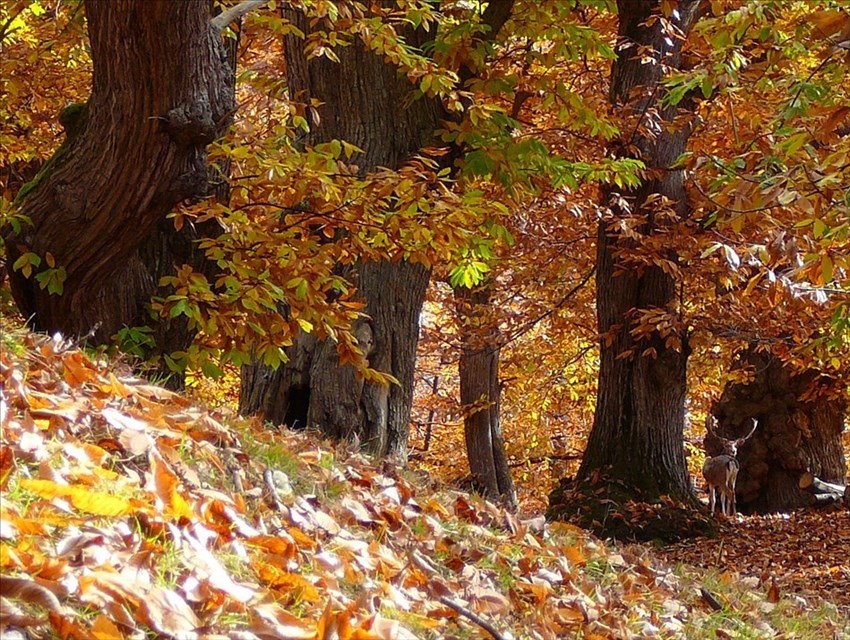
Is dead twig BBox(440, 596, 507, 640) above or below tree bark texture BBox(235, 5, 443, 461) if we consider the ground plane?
below

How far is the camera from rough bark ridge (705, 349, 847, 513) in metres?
16.4

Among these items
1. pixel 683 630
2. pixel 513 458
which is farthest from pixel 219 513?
pixel 513 458

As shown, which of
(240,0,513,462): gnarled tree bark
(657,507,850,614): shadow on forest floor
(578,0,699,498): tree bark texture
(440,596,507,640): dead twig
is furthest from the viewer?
(578,0,699,498): tree bark texture

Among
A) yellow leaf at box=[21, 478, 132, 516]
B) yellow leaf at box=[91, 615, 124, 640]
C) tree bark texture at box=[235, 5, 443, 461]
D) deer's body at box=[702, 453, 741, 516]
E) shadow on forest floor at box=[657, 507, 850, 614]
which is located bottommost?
shadow on forest floor at box=[657, 507, 850, 614]

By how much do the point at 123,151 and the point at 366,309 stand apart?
293 centimetres

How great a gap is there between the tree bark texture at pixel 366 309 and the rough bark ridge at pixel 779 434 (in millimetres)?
9554

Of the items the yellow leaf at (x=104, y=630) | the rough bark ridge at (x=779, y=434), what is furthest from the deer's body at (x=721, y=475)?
the yellow leaf at (x=104, y=630)

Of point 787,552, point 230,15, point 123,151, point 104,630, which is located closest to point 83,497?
point 104,630

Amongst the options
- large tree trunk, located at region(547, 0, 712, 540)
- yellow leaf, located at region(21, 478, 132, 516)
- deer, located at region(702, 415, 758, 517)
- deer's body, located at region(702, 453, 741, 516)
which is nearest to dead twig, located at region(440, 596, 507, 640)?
yellow leaf, located at region(21, 478, 132, 516)

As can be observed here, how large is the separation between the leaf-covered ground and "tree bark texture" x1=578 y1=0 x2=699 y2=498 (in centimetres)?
591

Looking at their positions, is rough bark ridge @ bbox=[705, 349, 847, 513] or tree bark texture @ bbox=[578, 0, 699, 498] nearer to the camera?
tree bark texture @ bbox=[578, 0, 699, 498]

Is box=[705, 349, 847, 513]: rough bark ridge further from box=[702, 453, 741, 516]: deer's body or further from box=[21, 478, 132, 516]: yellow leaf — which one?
box=[21, 478, 132, 516]: yellow leaf

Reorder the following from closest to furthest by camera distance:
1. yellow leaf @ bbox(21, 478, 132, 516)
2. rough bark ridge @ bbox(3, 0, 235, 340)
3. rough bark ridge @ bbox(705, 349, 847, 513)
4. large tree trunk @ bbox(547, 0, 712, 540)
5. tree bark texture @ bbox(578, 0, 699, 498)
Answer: yellow leaf @ bbox(21, 478, 132, 516) → rough bark ridge @ bbox(3, 0, 235, 340) → large tree trunk @ bbox(547, 0, 712, 540) → tree bark texture @ bbox(578, 0, 699, 498) → rough bark ridge @ bbox(705, 349, 847, 513)

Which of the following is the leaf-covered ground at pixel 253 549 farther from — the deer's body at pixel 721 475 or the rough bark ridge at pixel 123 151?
the deer's body at pixel 721 475
